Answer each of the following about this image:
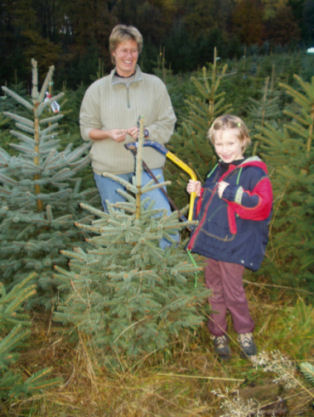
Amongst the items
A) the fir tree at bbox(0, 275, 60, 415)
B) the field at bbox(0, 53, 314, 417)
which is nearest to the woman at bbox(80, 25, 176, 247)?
the field at bbox(0, 53, 314, 417)

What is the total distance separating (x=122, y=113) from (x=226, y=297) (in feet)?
6.50

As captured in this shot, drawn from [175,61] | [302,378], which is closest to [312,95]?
[302,378]

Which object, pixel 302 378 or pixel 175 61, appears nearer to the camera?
pixel 302 378

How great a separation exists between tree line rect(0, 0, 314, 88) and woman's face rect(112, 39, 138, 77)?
21.7 ft

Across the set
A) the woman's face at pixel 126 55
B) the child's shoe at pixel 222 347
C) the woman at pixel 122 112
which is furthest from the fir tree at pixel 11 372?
the woman's face at pixel 126 55

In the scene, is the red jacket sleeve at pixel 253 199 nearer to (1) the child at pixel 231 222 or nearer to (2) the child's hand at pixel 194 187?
(1) the child at pixel 231 222

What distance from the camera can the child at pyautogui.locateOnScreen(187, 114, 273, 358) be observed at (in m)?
2.81

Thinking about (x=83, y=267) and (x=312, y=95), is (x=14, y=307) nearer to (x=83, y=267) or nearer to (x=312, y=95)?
(x=83, y=267)

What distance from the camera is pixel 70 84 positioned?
84.0 ft

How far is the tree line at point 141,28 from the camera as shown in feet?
81.4

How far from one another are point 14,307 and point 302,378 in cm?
225

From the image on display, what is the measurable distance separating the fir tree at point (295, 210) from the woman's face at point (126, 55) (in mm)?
1507

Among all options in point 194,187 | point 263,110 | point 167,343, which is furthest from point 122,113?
point 263,110

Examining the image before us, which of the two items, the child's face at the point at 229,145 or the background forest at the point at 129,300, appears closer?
the background forest at the point at 129,300
